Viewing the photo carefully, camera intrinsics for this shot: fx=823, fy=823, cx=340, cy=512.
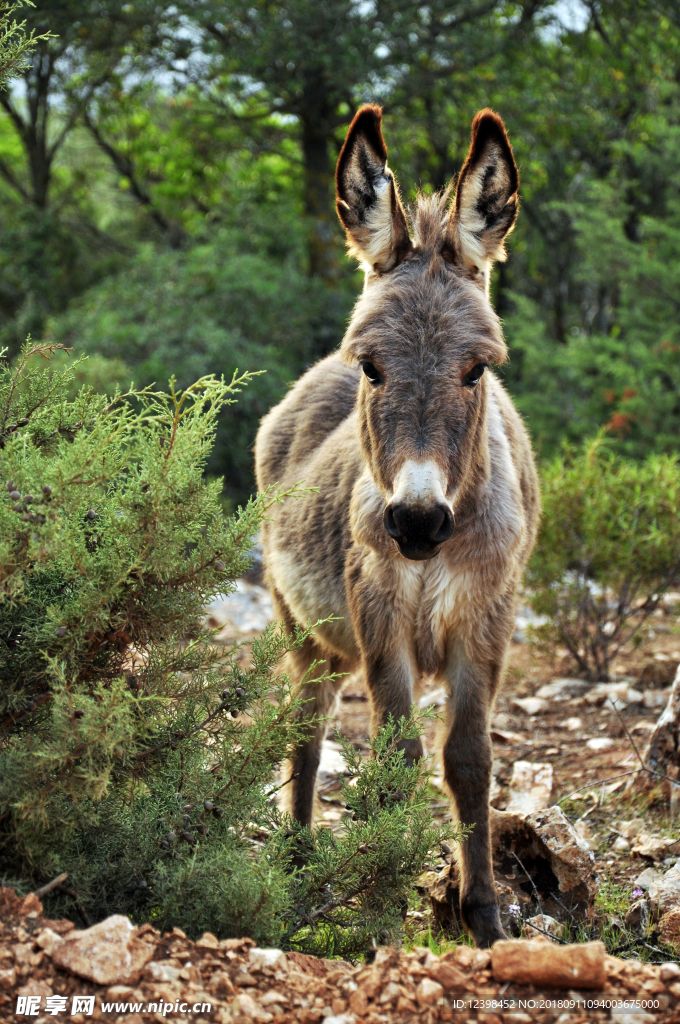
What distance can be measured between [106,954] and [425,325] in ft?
6.75

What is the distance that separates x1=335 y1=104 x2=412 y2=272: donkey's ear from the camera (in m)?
3.01

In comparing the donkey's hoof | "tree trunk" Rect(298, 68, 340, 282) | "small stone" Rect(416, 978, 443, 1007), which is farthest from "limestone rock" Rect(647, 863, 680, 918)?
"tree trunk" Rect(298, 68, 340, 282)

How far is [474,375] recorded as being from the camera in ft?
9.31

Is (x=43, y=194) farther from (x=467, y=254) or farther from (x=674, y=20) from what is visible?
(x=467, y=254)

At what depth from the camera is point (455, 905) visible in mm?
3238

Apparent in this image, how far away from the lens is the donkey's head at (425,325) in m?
2.58

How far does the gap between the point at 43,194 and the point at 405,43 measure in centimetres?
765

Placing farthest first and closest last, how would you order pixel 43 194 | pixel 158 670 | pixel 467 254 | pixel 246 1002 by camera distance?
1. pixel 43 194
2. pixel 467 254
3. pixel 158 670
4. pixel 246 1002

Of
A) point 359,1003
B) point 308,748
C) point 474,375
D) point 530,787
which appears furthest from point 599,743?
point 359,1003

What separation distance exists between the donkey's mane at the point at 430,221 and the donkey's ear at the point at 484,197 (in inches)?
2.2

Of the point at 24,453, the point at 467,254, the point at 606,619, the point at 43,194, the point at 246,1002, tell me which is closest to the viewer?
the point at 246,1002

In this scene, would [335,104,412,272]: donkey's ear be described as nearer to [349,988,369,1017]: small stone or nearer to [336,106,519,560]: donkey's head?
[336,106,519,560]: donkey's head

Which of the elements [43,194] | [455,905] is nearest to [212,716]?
[455,905]

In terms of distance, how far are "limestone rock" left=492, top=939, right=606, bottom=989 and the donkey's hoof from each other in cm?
95
